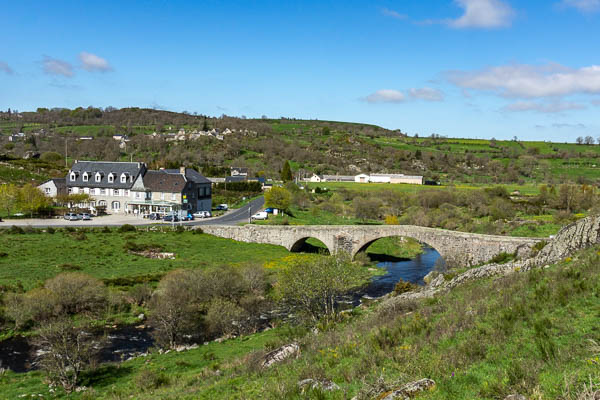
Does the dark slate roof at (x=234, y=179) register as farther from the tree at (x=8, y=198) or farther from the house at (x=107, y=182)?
the tree at (x=8, y=198)

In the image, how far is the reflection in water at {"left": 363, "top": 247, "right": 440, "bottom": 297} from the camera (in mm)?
43100

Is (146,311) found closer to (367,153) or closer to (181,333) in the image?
(181,333)

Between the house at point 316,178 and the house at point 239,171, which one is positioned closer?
the house at point 239,171

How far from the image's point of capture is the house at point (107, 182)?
73.7m

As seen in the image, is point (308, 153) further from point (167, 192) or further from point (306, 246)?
point (306, 246)

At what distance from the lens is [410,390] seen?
31.6 ft

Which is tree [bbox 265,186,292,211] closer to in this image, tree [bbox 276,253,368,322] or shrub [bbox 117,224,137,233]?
shrub [bbox 117,224,137,233]

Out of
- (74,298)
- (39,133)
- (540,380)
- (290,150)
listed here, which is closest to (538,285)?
(540,380)

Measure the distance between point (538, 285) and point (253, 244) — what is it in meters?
43.0

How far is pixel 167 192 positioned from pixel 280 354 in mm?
57748

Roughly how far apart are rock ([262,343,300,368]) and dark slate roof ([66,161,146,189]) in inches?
2455

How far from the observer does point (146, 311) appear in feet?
115

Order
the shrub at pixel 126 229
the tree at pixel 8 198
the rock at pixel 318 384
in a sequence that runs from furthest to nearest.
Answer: the tree at pixel 8 198 → the shrub at pixel 126 229 → the rock at pixel 318 384

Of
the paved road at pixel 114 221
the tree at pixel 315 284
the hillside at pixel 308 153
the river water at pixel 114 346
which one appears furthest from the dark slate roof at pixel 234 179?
the tree at pixel 315 284
